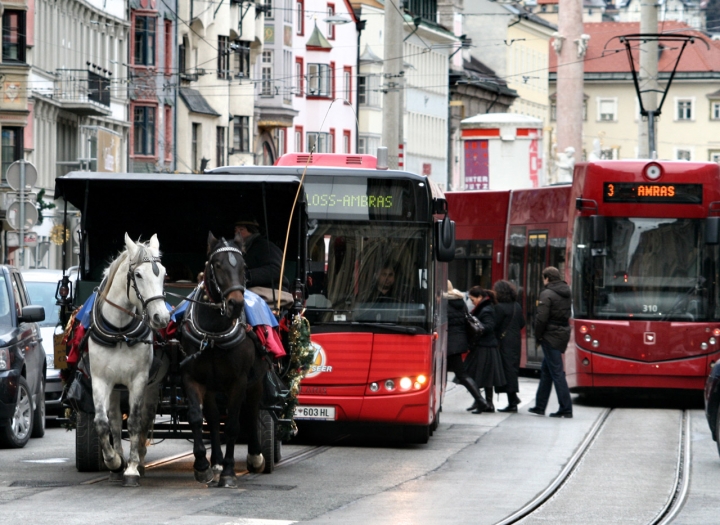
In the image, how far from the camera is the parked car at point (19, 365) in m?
17.0

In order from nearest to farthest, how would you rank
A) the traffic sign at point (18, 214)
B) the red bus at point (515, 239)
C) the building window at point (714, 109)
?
1. the red bus at point (515, 239)
2. the traffic sign at point (18, 214)
3. the building window at point (714, 109)

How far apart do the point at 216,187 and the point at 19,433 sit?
4114 millimetres

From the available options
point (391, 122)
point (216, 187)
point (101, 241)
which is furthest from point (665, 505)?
point (391, 122)

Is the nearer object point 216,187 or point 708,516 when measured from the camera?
point 708,516

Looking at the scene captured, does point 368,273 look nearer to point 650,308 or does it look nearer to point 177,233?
point 177,233

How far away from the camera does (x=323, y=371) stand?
17438mm

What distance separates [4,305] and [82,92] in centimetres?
4028

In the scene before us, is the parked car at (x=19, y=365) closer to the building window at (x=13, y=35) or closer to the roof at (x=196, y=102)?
the building window at (x=13, y=35)

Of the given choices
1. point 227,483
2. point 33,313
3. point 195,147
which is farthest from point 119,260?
point 195,147

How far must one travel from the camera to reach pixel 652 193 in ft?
79.5

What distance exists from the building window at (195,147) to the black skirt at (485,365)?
162ft

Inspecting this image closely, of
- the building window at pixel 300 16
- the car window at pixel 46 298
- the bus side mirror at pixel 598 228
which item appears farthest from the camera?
the building window at pixel 300 16

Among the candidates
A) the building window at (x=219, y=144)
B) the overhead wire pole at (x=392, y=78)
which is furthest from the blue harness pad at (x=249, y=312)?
the building window at (x=219, y=144)

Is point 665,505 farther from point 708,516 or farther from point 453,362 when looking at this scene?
point 453,362
